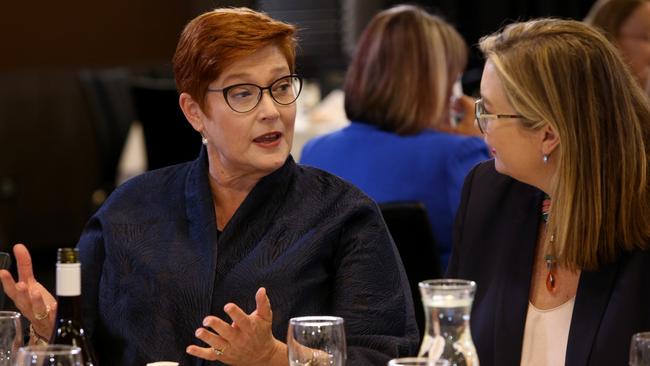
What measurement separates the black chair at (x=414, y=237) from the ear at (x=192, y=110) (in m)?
0.71

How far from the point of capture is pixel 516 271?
239 centimetres

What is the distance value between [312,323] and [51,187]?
6745mm

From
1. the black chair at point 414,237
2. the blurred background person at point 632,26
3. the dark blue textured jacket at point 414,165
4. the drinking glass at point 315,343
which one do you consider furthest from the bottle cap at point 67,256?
the blurred background person at point 632,26

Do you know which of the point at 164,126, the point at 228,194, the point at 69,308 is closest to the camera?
the point at 69,308

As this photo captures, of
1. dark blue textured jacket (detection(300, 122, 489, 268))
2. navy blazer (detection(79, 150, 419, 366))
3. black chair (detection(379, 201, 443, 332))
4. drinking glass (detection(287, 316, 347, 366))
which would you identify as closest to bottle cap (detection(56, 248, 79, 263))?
drinking glass (detection(287, 316, 347, 366))

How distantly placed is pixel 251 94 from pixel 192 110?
18cm

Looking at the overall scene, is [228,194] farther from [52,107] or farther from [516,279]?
[52,107]

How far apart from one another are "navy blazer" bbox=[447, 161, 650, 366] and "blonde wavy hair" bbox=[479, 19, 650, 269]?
0.06m

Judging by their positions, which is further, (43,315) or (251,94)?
(251,94)

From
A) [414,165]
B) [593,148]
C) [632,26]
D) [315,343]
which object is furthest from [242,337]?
[632,26]

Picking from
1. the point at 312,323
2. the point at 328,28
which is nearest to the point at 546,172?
the point at 312,323

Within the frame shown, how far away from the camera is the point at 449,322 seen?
1.64 metres

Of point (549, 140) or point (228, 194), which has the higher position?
point (549, 140)

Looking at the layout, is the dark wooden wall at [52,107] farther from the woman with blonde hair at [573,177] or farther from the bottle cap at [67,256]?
the bottle cap at [67,256]
